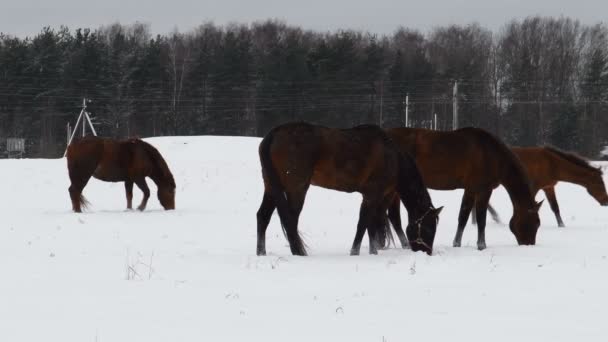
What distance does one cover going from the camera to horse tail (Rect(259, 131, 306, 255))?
28.5 feet

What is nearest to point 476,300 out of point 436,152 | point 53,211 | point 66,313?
point 66,313

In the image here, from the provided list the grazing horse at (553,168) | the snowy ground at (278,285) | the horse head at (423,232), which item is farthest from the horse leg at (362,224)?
the grazing horse at (553,168)

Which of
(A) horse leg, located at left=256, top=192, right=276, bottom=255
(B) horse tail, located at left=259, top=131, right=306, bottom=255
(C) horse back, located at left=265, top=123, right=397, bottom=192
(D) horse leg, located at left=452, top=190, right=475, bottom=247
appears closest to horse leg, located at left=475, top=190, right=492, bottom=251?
(D) horse leg, located at left=452, top=190, right=475, bottom=247

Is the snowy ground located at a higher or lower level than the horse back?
lower

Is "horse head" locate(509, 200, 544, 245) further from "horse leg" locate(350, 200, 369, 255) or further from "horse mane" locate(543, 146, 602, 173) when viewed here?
"horse mane" locate(543, 146, 602, 173)

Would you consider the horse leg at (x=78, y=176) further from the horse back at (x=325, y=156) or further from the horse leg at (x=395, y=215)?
the horse back at (x=325, y=156)

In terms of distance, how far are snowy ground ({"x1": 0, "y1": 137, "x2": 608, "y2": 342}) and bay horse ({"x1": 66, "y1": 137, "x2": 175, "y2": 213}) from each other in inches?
73.9

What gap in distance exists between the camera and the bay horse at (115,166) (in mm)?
15344

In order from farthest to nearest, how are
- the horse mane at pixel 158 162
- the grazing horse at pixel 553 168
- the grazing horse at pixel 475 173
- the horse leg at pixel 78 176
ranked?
the horse mane at pixel 158 162
the horse leg at pixel 78 176
the grazing horse at pixel 553 168
the grazing horse at pixel 475 173

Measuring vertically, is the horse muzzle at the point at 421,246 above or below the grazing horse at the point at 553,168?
below

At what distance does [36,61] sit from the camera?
201 feet

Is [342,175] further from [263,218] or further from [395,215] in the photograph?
[395,215]

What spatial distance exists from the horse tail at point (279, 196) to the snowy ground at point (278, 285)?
0.31 metres

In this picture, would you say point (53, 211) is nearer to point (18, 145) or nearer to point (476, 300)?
point (476, 300)
